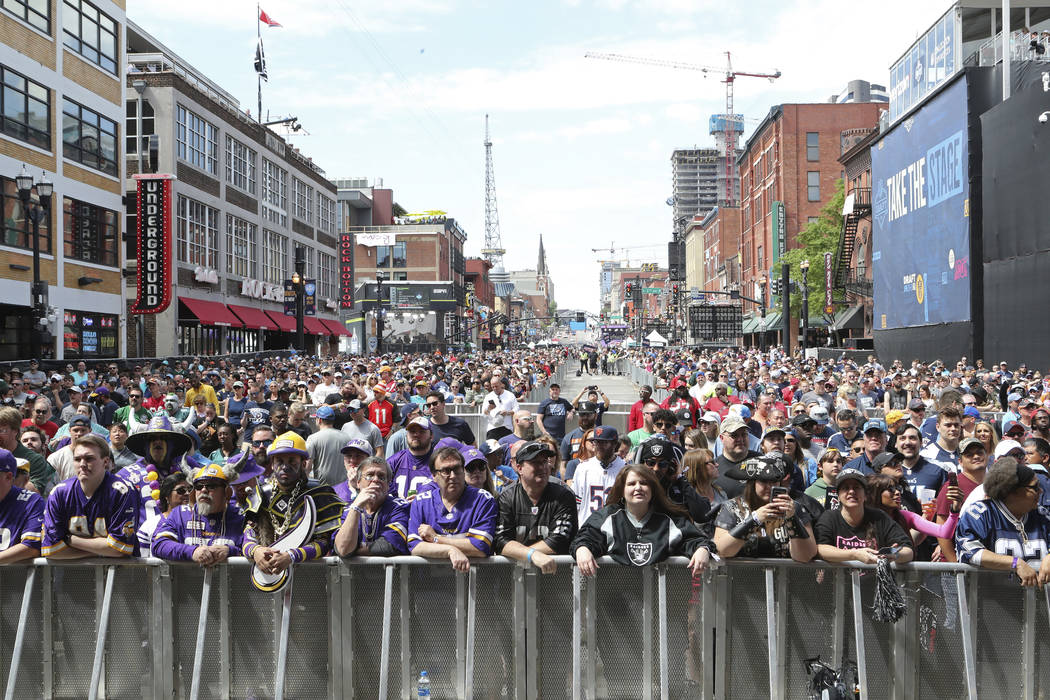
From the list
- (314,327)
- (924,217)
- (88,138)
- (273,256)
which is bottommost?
(314,327)

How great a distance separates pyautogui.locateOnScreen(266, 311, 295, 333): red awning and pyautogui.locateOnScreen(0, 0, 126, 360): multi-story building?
1863cm

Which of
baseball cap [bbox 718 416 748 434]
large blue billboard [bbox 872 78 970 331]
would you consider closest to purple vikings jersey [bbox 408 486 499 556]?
baseball cap [bbox 718 416 748 434]

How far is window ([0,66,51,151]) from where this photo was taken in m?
29.0

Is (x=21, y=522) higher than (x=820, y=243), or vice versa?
(x=820, y=243)

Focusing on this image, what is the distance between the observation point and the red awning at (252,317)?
163ft

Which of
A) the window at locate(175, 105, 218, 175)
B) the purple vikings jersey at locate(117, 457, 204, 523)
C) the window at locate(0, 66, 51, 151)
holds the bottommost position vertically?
the purple vikings jersey at locate(117, 457, 204, 523)

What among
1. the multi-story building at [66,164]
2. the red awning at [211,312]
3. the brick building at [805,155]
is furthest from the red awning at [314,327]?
the brick building at [805,155]

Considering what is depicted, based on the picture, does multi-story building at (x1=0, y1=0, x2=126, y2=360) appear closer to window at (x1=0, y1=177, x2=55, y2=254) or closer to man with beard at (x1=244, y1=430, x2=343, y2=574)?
window at (x1=0, y1=177, x2=55, y2=254)

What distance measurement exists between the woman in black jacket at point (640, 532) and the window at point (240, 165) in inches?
1937

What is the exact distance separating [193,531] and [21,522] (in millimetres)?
1126

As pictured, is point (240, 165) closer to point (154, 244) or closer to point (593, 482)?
point (154, 244)

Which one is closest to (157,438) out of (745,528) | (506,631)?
(506,631)

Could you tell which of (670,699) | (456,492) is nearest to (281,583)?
(456,492)

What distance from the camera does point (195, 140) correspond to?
149 ft
